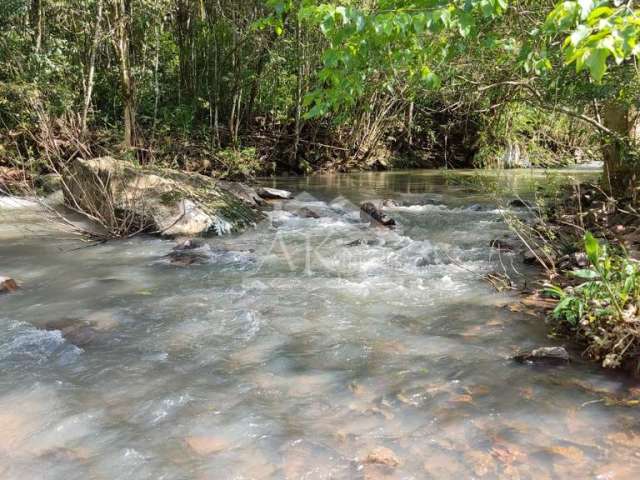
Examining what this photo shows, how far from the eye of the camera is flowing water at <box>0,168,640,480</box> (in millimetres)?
2504

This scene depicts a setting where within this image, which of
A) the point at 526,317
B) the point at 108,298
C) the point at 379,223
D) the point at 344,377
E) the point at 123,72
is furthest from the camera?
the point at 123,72

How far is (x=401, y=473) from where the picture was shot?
2.40m

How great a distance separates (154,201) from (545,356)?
19.8 feet

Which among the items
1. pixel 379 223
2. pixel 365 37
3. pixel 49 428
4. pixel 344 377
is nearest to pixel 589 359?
pixel 344 377

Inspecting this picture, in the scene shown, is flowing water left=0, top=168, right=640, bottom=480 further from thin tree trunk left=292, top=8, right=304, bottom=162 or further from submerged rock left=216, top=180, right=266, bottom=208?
thin tree trunk left=292, top=8, right=304, bottom=162

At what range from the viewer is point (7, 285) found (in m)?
4.95

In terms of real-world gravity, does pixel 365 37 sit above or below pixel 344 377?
above

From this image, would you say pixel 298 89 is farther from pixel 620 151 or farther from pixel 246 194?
pixel 620 151

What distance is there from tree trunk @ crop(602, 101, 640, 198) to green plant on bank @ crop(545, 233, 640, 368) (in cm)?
334

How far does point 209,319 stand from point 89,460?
1824 mm

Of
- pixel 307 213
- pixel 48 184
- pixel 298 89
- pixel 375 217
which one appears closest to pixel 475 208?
pixel 375 217

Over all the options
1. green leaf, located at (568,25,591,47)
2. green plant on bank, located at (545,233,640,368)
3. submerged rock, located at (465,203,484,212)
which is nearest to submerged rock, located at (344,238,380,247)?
green plant on bank, located at (545,233,640,368)

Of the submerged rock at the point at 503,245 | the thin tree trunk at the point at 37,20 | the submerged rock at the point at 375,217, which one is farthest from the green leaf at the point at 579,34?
the thin tree trunk at the point at 37,20

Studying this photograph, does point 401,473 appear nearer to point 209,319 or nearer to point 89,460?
point 89,460
